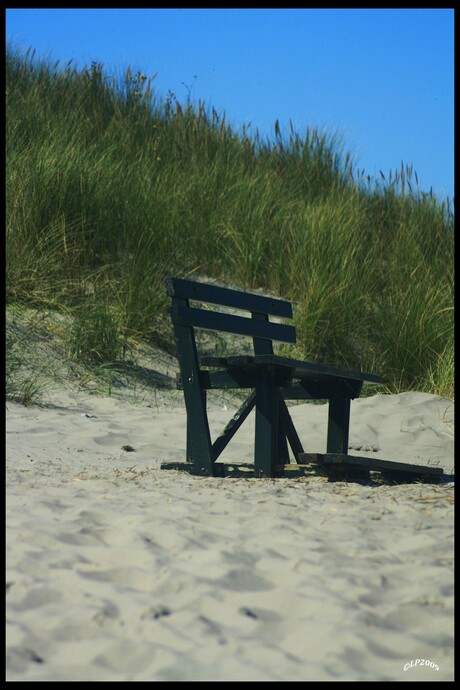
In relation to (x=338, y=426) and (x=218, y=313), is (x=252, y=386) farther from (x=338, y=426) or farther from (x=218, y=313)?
(x=338, y=426)

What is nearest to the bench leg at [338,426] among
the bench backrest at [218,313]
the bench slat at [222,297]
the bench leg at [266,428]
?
the bench backrest at [218,313]

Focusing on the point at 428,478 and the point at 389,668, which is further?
the point at 428,478

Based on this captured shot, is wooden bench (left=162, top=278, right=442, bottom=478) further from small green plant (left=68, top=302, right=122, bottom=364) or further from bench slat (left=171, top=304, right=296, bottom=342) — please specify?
small green plant (left=68, top=302, right=122, bottom=364)

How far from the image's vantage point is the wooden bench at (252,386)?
4238 mm

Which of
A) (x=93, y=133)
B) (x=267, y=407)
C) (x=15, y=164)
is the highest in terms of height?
(x=93, y=133)

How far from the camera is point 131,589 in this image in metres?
2.32

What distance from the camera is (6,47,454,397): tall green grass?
786 centimetres

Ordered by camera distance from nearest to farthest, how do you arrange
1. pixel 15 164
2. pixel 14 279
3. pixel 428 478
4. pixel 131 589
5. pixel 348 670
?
1. pixel 348 670
2. pixel 131 589
3. pixel 428 478
4. pixel 14 279
5. pixel 15 164

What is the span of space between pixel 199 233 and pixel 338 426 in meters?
4.83

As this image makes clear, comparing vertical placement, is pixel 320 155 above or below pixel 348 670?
above

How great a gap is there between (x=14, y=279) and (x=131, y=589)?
5.69m

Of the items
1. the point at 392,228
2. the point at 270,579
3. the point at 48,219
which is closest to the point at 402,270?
the point at 392,228

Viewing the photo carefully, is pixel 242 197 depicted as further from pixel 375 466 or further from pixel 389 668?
pixel 389 668

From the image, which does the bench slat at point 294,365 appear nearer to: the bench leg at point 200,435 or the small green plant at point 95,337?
the bench leg at point 200,435
